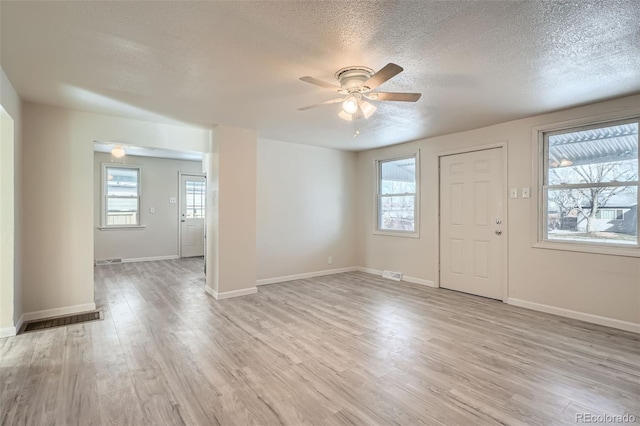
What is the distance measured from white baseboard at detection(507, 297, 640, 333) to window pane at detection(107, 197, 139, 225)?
7580 millimetres

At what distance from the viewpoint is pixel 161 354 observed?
2.72 meters

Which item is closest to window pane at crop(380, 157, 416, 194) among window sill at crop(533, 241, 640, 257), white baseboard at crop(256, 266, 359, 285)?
white baseboard at crop(256, 266, 359, 285)

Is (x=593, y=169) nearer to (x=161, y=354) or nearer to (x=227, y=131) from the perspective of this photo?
(x=227, y=131)

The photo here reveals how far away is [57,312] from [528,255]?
220 inches

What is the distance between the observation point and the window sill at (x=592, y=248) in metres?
3.23

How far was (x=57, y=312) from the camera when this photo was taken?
365 cm

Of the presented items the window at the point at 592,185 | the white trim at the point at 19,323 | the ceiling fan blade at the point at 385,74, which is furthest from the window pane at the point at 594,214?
the white trim at the point at 19,323

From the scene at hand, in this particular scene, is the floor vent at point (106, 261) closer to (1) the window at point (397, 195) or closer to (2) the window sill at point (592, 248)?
(1) the window at point (397, 195)

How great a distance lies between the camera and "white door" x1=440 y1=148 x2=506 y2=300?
4340 millimetres

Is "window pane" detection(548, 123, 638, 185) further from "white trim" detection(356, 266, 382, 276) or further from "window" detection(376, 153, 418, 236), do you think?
"white trim" detection(356, 266, 382, 276)

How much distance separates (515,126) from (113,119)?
16.5 feet

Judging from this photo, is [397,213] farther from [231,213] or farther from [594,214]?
[231,213]

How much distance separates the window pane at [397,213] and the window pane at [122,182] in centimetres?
563

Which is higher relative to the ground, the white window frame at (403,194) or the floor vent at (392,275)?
the white window frame at (403,194)
